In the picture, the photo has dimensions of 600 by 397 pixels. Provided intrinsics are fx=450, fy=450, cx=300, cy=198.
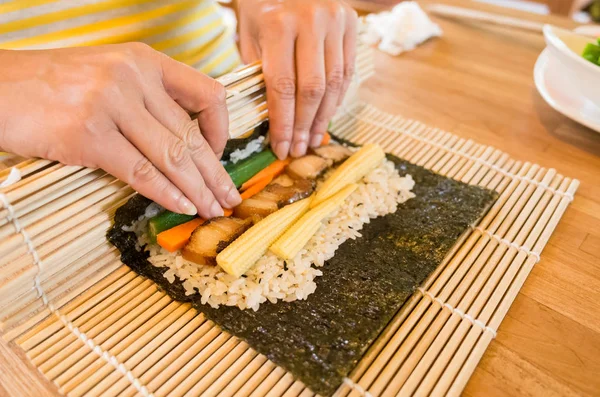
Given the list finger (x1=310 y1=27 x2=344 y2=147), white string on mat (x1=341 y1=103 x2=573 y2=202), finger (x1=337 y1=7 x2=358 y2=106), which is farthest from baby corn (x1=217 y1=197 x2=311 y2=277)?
white string on mat (x1=341 y1=103 x2=573 y2=202)

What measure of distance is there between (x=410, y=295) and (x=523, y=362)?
265 mm

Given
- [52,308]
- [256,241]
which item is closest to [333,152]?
[256,241]

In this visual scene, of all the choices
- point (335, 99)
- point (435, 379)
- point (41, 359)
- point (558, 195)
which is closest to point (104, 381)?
point (41, 359)

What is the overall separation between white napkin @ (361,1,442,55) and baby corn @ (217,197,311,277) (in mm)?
1398

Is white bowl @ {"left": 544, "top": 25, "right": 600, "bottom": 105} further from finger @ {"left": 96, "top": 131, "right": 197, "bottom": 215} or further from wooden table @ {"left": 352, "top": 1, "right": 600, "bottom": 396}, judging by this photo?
finger @ {"left": 96, "top": 131, "right": 197, "bottom": 215}

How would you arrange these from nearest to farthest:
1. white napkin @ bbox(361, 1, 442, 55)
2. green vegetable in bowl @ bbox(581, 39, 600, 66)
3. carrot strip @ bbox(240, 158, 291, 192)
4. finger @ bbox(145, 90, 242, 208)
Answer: finger @ bbox(145, 90, 242, 208) < carrot strip @ bbox(240, 158, 291, 192) < green vegetable in bowl @ bbox(581, 39, 600, 66) < white napkin @ bbox(361, 1, 442, 55)

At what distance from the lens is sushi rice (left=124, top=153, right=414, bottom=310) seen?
3.40 feet

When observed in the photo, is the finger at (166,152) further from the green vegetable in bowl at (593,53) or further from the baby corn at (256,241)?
the green vegetable in bowl at (593,53)

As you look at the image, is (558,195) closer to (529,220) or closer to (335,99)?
(529,220)

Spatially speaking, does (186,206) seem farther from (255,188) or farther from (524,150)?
(524,150)

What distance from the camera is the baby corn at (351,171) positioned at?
1.30 metres

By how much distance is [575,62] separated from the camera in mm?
1575

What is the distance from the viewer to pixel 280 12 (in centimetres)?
133

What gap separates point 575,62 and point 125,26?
1.53 meters
